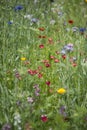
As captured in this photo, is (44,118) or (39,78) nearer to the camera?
(44,118)

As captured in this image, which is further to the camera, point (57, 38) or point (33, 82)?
point (57, 38)

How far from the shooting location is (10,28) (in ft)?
12.3

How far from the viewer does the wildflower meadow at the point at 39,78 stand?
Answer: 2.29 m

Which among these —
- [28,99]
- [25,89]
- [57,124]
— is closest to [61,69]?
[25,89]

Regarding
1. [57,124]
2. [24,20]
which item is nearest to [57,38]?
[24,20]

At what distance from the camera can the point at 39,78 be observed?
289cm

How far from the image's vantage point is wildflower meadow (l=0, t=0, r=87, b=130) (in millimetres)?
2287

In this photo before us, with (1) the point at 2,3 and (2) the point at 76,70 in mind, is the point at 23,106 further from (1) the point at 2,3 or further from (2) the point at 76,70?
(1) the point at 2,3

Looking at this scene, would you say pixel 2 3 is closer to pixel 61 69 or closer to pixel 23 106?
pixel 61 69

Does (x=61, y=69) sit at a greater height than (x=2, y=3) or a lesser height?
lesser

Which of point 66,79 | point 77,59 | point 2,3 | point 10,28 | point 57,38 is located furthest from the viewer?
point 2,3

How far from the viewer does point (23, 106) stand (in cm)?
231

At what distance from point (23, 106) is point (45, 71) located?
2.68ft

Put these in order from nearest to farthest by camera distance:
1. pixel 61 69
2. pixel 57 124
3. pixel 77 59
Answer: pixel 57 124 → pixel 61 69 → pixel 77 59
